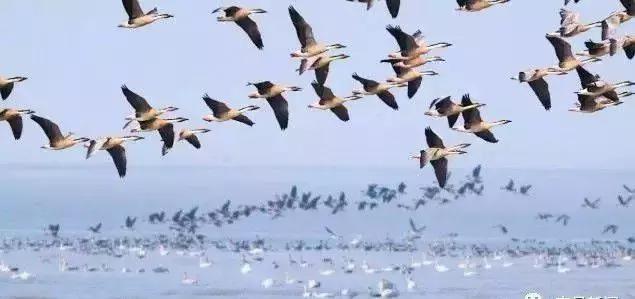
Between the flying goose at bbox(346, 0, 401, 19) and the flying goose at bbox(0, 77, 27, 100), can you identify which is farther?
the flying goose at bbox(0, 77, 27, 100)

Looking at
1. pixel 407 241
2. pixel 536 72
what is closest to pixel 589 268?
pixel 407 241

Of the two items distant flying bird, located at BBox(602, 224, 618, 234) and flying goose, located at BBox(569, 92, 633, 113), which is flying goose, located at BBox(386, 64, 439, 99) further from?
distant flying bird, located at BBox(602, 224, 618, 234)

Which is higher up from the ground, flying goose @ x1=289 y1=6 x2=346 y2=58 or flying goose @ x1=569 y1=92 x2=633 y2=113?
flying goose @ x1=289 y1=6 x2=346 y2=58

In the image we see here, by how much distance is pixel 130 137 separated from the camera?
103 feet

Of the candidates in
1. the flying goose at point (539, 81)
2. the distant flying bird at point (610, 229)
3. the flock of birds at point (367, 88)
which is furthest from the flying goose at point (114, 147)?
the distant flying bird at point (610, 229)

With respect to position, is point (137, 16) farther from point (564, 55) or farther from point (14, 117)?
point (564, 55)

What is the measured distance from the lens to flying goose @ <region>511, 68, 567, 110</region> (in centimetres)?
3058

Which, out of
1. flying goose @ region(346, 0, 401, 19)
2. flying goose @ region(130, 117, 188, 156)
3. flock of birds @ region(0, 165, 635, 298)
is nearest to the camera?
flying goose @ region(346, 0, 401, 19)

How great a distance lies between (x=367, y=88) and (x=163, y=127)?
10.9 feet

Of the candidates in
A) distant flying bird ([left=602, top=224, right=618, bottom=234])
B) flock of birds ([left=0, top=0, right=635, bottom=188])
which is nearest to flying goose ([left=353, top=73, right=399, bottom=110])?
flock of birds ([left=0, top=0, right=635, bottom=188])

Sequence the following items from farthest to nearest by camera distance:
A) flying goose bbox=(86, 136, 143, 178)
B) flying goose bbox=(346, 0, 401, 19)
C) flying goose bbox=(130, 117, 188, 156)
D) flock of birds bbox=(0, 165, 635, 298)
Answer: flock of birds bbox=(0, 165, 635, 298)
flying goose bbox=(86, 136, 143, 178)
flying goose bbox=(130, 117, 188, 156)
flying goose bbox=(346, 0, 401, 19)

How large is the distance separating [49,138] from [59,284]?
4582 cm

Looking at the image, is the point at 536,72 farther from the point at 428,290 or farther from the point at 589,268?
the point at 589,268

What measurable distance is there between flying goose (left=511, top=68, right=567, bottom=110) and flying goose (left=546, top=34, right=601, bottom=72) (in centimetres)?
23
